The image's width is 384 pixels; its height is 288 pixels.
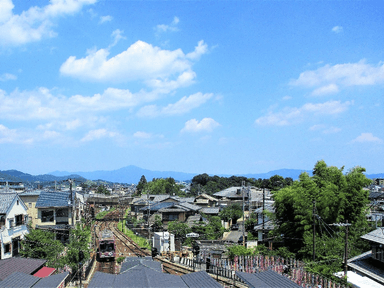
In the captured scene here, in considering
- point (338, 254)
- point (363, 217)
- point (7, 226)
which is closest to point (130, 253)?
point (7, 226)

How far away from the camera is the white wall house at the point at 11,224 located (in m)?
24.2

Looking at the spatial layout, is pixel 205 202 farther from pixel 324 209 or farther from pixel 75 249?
pixel 75 249

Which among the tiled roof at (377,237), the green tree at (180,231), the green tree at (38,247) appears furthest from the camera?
the green tree at (180,231)

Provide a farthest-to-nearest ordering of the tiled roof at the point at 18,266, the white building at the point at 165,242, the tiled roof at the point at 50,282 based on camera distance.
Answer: the white building at the point at 165,242 → the tiled roof at the point at 18,266 → the tiled roof at the point at 50,282

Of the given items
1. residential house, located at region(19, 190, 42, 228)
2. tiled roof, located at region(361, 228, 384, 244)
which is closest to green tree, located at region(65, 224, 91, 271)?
residential house, located at region(19, 190, 42, 228)

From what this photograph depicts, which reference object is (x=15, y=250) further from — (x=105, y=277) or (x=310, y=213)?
(x=310, y=213)

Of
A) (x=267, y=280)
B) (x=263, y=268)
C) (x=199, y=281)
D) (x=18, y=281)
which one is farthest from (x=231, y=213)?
(x=18, y=281)

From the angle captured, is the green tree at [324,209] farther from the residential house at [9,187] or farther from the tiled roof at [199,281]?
the residential house at [9,187]

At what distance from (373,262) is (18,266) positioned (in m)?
18.5

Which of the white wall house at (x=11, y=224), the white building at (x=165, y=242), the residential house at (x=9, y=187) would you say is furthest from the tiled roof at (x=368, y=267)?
the residential house at (x=9, y=187)

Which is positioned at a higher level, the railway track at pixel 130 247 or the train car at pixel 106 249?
the train car at pixel 106 249

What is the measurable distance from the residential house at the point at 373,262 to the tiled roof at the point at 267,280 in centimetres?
852

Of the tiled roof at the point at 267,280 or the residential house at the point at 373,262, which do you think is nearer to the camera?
the tiled roof at the point at 267,280

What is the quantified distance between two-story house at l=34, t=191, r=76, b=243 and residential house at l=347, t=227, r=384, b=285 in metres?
27.5
